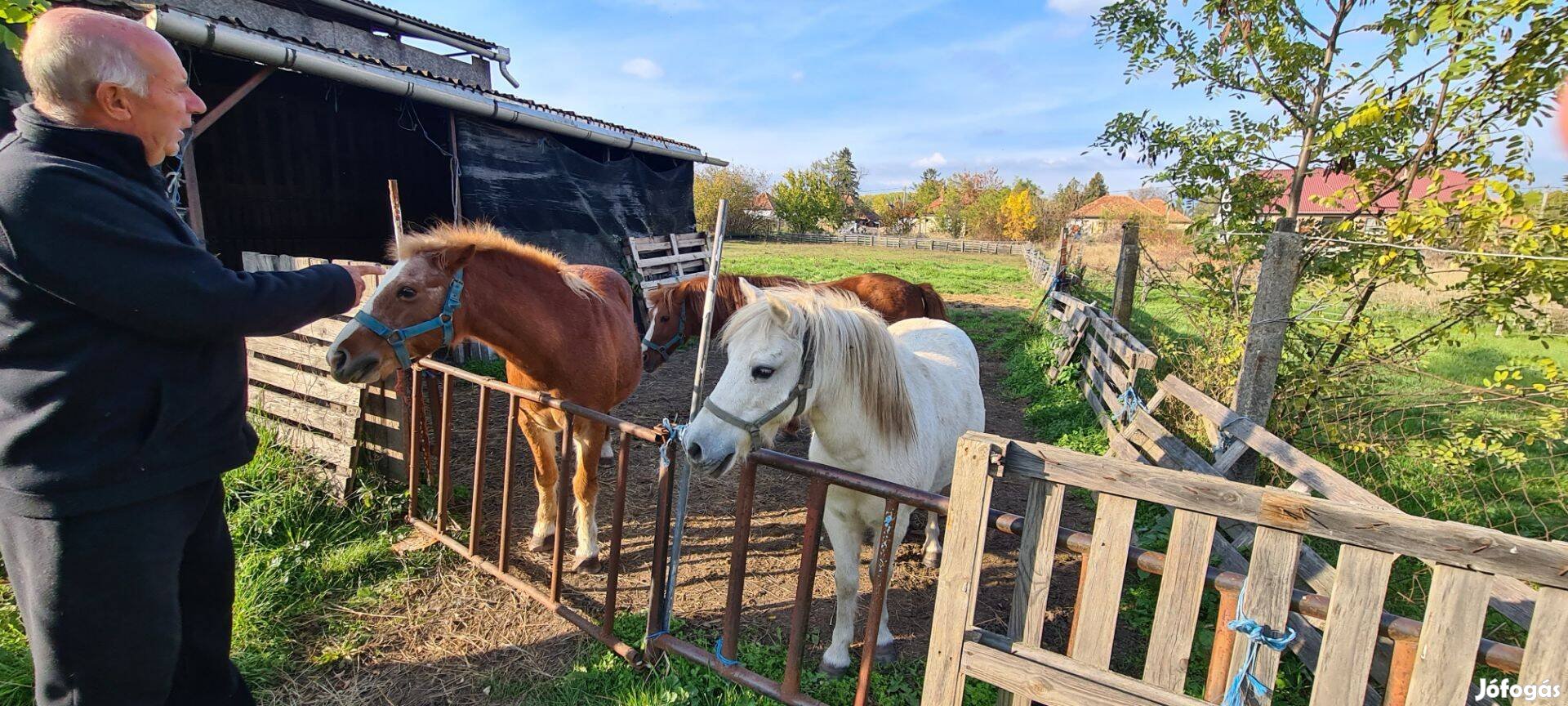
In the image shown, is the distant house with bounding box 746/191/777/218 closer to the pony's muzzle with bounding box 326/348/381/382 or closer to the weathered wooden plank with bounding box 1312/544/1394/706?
the pony's muzzle with bounding box 326/348/381/382

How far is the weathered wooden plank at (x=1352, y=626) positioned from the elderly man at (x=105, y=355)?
2.68m

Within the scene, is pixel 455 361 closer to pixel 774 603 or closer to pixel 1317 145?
pixel 774 603

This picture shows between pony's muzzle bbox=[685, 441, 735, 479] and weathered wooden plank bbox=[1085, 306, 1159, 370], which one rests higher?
weathered wooden plank bbox=[1085, 306, 1159, 370]

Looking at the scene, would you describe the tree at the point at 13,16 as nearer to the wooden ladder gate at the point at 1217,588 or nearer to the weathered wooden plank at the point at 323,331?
the weathered wooden plank at the point at 323,331

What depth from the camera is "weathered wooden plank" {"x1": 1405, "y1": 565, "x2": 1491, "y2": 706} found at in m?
1.21

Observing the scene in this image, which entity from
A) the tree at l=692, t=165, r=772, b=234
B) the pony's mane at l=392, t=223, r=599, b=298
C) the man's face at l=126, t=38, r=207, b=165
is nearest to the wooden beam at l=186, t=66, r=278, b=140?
the pony's mane at l=392, t=223, r=599, b=298

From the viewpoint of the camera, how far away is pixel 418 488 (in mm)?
3771

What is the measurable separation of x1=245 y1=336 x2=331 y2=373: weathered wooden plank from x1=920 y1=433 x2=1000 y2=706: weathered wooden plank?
3731 mm

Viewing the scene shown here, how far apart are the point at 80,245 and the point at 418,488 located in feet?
8.99

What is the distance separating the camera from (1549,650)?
1161 mm

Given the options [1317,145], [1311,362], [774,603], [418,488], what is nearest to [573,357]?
[418,488]

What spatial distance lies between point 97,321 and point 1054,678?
2.51 metres

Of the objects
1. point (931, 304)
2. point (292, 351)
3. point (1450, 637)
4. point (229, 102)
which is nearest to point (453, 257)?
point (292, 351)

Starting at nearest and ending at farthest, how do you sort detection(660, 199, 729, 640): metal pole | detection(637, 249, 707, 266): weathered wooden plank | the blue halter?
1. detection(660, 199, 729, 640): metal pole
2. the blue halter
3. detection(637, 249, 707, 266): weathered wooden plank
